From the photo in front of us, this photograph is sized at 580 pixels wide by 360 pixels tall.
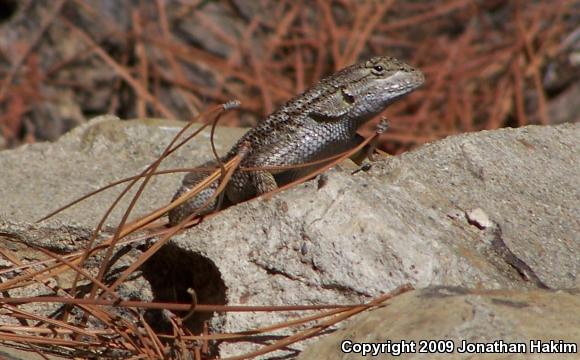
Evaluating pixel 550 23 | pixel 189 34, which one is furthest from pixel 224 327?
pixel 550 23

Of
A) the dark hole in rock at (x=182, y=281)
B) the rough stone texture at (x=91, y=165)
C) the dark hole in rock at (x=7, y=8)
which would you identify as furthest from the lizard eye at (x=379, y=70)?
the dark hole in rock at (x=7, y=8)

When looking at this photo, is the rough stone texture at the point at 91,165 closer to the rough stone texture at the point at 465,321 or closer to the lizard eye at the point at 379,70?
the lizard eye at the point at 379,70

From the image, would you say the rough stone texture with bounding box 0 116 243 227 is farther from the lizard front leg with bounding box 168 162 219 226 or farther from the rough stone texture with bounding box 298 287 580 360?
the rough stone texture with bounding box 298 287 580 360

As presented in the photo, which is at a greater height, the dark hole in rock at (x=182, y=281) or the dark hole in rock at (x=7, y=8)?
the dark hole in rock at (x=7, y=8)

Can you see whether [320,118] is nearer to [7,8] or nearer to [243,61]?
[243,61]

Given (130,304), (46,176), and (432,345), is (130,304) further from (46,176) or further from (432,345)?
(46,176)

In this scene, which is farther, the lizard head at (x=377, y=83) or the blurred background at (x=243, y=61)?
the blurred background at (x=243, y=61)
